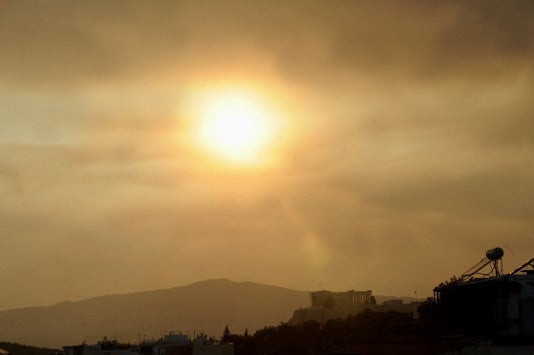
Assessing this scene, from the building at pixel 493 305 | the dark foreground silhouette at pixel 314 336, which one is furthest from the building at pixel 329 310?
the building at pixel 493 305

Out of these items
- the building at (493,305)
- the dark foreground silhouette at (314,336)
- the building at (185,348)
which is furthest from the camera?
the dark foreground silhouette at (314,336)

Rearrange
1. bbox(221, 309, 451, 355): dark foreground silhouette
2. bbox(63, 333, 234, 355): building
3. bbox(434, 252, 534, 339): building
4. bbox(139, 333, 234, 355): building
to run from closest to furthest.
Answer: bbox(434, 252, 534, 339): building
bbox(63, 333, 234, 355): building
bbox(139, 333, 234, 355): building
bbox(221, 309, 451, 355): dark foreground silhouette

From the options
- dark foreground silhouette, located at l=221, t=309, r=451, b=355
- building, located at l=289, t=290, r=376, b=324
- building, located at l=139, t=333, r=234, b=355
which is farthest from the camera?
building, located at l=289, t=290, r=376, b=324

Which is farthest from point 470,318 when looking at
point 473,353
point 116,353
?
point 116,353

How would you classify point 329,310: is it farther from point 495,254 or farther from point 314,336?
point 495,254

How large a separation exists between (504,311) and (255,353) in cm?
6332

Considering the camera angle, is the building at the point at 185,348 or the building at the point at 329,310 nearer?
the building at the point at 185,348

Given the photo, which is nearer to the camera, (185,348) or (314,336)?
(185,348)

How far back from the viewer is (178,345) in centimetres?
8075

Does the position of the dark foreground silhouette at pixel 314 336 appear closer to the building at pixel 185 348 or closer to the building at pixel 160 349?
the building at pixel 185 348

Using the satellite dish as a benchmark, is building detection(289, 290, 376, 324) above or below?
below

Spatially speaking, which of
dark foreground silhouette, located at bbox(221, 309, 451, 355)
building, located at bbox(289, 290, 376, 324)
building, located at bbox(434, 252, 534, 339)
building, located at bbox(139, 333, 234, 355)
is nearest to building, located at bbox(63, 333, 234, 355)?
building, located at bbox(139, 333, 234, 355)

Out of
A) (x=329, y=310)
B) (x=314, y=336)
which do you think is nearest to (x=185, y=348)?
(x=314, y=336)

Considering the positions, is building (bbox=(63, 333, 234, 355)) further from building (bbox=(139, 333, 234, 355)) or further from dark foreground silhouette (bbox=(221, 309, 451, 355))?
dark foreground silhouette (bbox=(221, 309, 451, 355))
